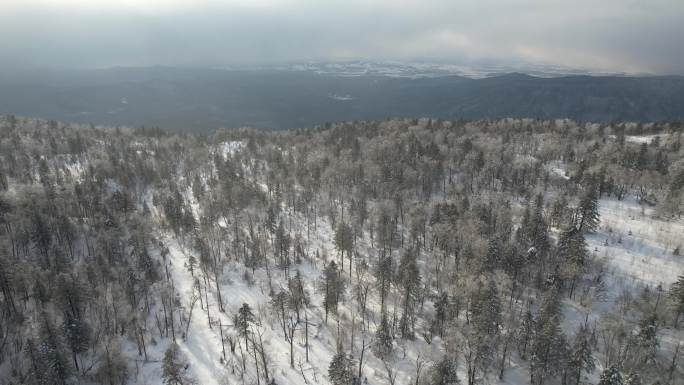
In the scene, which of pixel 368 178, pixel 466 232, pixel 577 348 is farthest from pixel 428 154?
pixel 577 348

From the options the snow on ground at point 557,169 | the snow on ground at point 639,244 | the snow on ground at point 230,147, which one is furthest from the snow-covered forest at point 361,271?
the snow on ground at point 230,147

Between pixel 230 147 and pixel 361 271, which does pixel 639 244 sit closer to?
pixel 361 271

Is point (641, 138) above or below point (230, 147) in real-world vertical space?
above

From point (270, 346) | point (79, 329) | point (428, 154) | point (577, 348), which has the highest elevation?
point (428, 154)

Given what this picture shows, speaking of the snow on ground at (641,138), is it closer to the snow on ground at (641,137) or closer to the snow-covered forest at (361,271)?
the snow on ground at (641,137)

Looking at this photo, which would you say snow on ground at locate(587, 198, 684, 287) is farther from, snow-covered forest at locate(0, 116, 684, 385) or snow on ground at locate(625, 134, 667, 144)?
snow on ground at locate(625, 134, 667, 144)

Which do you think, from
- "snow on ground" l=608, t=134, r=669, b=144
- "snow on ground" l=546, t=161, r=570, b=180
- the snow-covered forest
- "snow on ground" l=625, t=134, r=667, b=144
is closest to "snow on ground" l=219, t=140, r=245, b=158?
the snow-covered forest

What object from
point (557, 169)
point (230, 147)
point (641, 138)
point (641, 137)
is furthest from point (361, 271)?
point (641, 137)

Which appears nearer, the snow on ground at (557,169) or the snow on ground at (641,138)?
the snow on ground at (557,169)

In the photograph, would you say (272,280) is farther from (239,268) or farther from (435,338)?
(435,338)
